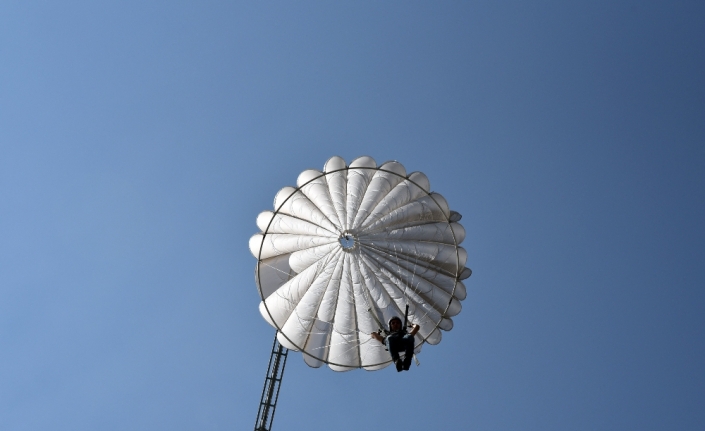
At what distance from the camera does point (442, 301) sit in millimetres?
23234

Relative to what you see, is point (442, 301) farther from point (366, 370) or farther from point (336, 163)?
point (336, 163)

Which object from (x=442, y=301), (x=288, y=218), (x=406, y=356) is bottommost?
(x=406, y=356)

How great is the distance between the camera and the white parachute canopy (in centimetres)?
2244

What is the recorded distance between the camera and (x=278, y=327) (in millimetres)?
21203

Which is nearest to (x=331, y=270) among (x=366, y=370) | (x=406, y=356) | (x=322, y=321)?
(x=322, y=321)

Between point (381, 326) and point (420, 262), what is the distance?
2941mm

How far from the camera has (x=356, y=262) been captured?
22.5 metres

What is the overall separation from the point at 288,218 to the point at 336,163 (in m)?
2.45

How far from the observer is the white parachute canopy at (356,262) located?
2244 centimetres

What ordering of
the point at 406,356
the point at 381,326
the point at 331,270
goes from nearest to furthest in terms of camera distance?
the point at 406,356 → the point at 381,326 → the point at 331,270

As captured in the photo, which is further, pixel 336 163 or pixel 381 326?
pixel 336 163

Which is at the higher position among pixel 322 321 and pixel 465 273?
pixel 465 273

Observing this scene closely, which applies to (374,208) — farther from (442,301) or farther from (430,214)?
(442,301)

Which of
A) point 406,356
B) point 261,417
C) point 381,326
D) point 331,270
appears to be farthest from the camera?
point 261,417
